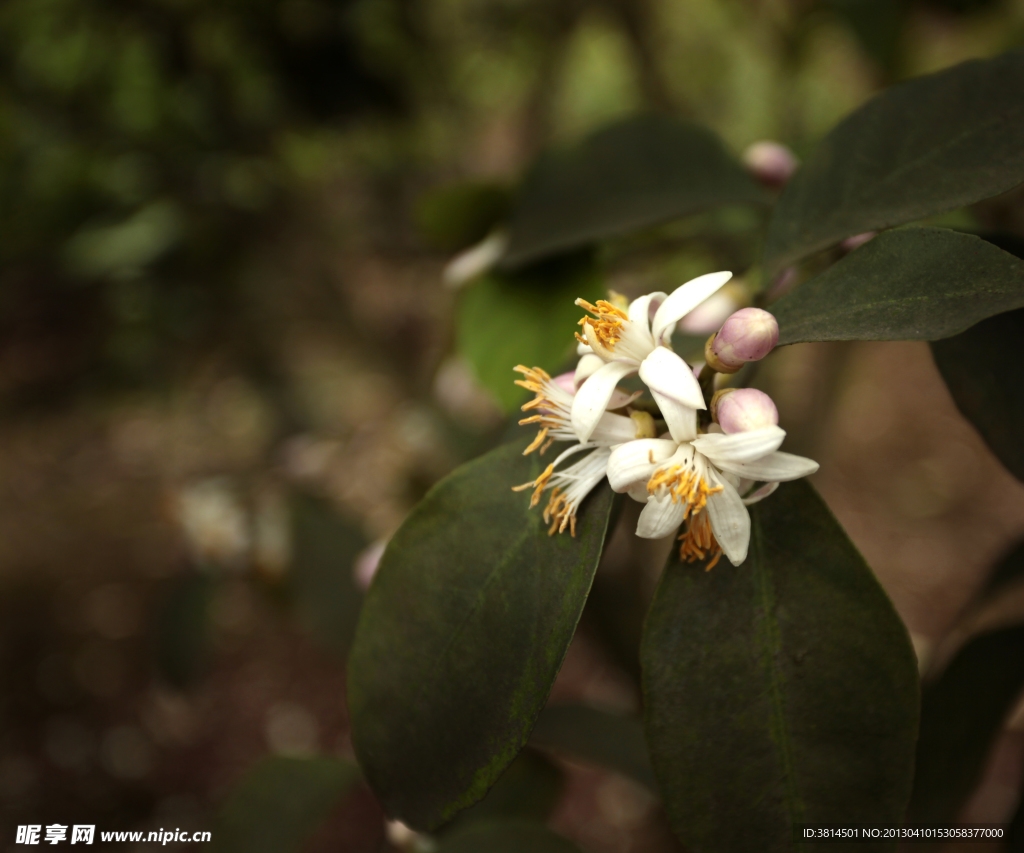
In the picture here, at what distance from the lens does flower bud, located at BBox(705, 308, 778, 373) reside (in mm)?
307

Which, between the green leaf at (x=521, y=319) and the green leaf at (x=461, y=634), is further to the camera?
the green leaf at (x=521, y=319)

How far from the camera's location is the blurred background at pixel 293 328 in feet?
3.47

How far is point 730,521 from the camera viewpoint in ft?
1.03

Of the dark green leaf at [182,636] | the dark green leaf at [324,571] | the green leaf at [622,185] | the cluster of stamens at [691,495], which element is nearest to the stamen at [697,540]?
the cluster of stamens at [691,495]

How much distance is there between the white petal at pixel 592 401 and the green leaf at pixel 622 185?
0.23 m

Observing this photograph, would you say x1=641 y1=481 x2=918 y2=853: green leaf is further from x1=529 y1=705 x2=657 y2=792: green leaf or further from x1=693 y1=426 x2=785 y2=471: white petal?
x1=529 y1=705 x2=657 y2=792: green leaf

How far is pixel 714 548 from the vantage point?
367mm

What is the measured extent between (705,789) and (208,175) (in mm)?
1271

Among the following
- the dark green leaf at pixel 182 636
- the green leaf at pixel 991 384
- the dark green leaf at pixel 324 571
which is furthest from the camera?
the dark green leaf at pixel 182 636

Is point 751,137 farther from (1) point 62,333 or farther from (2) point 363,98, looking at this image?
(1) point 62,333

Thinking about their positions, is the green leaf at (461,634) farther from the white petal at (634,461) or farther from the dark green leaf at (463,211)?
the dark green leaf at (463,211)

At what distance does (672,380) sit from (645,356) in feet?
0.16

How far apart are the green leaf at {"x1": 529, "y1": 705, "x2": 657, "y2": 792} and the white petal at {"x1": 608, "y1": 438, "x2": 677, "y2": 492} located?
414 millimetres

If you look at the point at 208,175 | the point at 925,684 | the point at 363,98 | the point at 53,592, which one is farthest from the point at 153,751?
the point at 925,684
